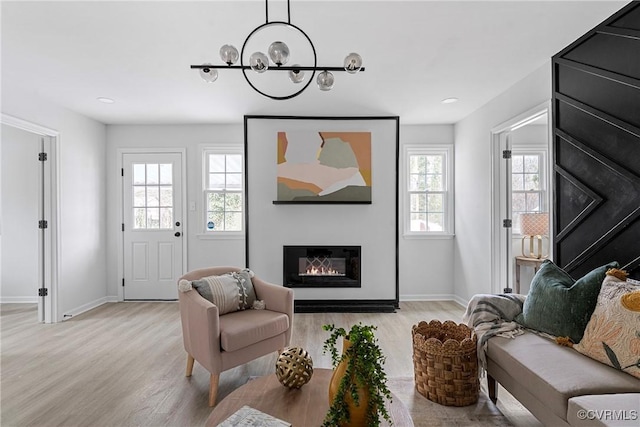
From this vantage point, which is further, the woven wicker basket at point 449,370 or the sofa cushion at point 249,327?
the sofa cushion at point 249,327

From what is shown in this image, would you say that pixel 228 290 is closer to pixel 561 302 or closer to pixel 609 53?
pixel 561 302

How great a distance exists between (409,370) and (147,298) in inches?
154

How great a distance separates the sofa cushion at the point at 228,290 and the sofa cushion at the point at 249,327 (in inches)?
2.8

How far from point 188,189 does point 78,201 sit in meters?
1.34

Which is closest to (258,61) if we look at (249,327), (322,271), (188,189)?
(249,327)

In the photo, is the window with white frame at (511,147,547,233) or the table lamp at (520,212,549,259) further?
the window with white frame at (511,147,547,233)

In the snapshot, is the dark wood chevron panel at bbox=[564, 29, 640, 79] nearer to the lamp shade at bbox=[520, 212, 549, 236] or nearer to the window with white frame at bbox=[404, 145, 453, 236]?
the lamp shade at bbox=[520, 212, 549, 236]

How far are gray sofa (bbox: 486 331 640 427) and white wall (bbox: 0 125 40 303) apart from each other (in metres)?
5.84

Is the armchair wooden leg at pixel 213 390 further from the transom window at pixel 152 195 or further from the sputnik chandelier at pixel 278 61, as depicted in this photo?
the transom window at pixel 152 195

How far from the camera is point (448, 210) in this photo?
506cm

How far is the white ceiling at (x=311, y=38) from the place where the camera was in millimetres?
2213

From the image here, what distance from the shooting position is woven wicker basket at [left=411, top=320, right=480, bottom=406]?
2.20 metres

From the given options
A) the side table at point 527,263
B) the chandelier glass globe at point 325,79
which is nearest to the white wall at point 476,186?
the side table at point 527,263

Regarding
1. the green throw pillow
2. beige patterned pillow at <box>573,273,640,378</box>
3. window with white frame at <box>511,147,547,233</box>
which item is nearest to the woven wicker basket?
the green throw pillow
